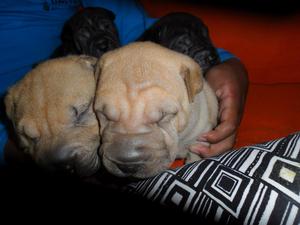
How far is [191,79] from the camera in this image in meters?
2.19

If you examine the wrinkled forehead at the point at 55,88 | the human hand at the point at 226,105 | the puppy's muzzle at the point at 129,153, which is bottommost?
the human hand at the point at 226,105

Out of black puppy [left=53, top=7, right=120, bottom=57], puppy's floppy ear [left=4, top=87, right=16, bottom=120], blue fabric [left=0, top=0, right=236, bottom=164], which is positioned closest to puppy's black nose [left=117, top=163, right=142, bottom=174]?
puppy's floppy ear [left=4, top=87, right=16, bottom=120]

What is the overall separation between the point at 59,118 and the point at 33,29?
5.90ft

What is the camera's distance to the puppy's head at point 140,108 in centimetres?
187

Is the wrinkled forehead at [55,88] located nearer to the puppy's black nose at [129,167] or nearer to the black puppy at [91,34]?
the puppy's black nose at [129,167]

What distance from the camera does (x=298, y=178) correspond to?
149cm

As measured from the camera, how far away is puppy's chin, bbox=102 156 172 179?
185 cm

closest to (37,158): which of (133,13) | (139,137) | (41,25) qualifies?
(139,137)

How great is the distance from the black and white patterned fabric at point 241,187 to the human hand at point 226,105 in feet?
2.45

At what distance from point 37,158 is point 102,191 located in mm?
571

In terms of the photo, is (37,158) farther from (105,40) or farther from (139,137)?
(105,40)

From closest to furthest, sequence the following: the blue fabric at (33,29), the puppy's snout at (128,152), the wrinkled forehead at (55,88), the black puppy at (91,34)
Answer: the puppy's snout at (128,152) < the wrinkled forehead at (55,88) < the black puppy at (91,34) < the blue fabric at (33,29)

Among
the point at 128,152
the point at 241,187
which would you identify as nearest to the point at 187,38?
the point at 128,152

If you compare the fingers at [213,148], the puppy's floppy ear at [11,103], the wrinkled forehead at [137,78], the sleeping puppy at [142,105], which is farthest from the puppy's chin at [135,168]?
the puppy's floppy ear at [11,103]
